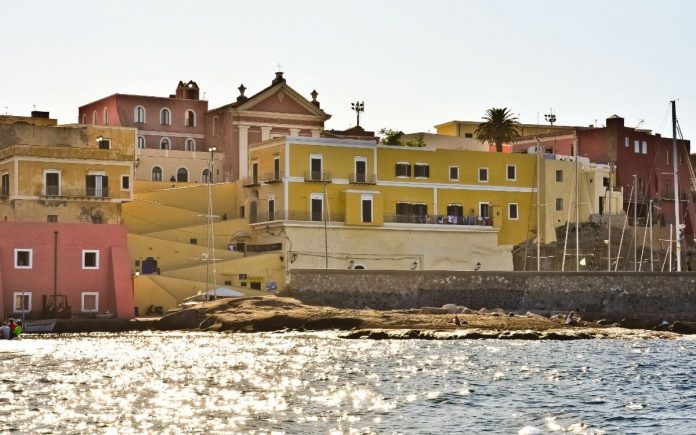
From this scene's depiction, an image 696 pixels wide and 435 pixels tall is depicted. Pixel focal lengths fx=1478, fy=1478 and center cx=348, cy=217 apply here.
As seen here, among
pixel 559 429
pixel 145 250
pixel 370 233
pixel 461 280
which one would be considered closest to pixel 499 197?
pixel 370 233

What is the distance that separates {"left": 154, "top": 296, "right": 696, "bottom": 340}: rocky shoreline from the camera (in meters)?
58.5

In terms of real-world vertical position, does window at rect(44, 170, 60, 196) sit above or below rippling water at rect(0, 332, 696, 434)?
above

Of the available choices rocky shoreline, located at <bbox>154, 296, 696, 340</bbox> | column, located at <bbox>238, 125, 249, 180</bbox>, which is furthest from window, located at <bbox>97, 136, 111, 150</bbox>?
rocky shoreline, located at <bbox>154, 296, 696, 340</bbox>

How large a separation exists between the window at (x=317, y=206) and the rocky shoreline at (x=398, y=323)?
9230 millimetres

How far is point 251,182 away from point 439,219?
33.4ft

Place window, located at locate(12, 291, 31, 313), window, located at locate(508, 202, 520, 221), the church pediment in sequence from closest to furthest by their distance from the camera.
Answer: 1. window, located at locate(12, 291, 31, 313)
2. window, located at locate(508, 202, 520, 221)
3. the church pediment

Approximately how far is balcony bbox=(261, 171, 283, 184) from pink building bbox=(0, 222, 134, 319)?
10979 mm

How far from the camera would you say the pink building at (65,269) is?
63625 mm

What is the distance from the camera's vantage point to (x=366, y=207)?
7656 cm

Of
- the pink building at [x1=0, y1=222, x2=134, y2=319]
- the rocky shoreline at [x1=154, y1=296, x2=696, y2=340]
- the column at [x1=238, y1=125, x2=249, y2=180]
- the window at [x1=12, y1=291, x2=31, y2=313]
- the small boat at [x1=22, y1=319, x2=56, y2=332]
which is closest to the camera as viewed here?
the rocky shoreline at [x1=154, y1=296, x2=696, y2=340]

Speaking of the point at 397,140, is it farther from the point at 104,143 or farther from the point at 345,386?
the point at 345,386

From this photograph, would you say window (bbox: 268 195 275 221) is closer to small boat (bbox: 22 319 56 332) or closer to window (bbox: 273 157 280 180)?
window (bbox: 273 157 280 180)

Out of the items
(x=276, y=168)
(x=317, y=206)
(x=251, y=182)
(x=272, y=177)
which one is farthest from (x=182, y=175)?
(x=317, y=206)

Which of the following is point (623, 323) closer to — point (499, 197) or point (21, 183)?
point (499, 197)
